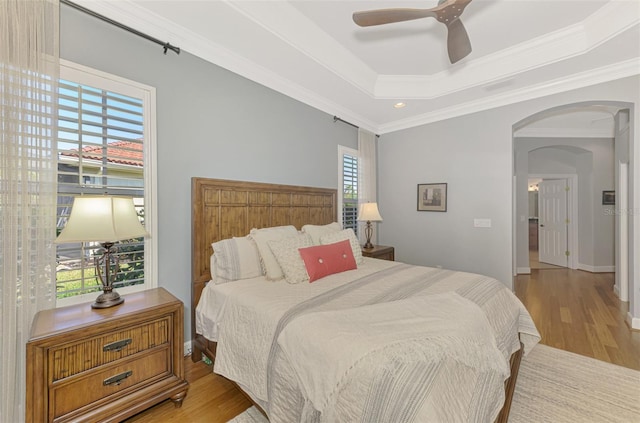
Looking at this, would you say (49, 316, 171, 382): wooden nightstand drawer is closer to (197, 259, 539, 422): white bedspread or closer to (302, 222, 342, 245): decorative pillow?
(197, 259, 539, 422): white bedspread

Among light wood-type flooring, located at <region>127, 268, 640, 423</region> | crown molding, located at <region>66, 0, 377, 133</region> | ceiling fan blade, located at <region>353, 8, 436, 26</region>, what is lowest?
light wood-type flooring, located at <region>127, 268, 640, 423</region>

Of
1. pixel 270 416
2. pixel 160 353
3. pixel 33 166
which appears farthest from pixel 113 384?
pixel 33 166

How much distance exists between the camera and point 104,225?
152cm

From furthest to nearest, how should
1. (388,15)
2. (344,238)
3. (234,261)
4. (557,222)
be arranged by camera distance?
(557,222) < (344,238) < (234,261) < (388,15)

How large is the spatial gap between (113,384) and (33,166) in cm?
135

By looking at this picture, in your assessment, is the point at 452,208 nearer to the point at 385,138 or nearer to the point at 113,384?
the point at 385,138

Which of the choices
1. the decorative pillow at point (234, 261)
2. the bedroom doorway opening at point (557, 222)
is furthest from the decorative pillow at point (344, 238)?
the bedroom doorway opening at point (557, 222)

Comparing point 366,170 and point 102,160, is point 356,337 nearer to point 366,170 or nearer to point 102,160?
point 102,160

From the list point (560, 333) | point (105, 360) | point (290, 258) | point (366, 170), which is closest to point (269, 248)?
point (290, 258)

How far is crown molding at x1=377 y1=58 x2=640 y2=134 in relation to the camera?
2.80m

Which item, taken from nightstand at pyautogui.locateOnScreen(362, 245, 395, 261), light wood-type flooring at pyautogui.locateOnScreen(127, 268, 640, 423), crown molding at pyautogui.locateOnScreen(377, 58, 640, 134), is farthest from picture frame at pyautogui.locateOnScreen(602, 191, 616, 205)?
nightstand at pyautogui.locateOnScreen(362, 245, 395, 261)

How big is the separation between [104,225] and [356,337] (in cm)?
152

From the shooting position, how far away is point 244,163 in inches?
110

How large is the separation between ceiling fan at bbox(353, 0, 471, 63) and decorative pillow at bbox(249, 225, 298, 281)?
1.84 m
